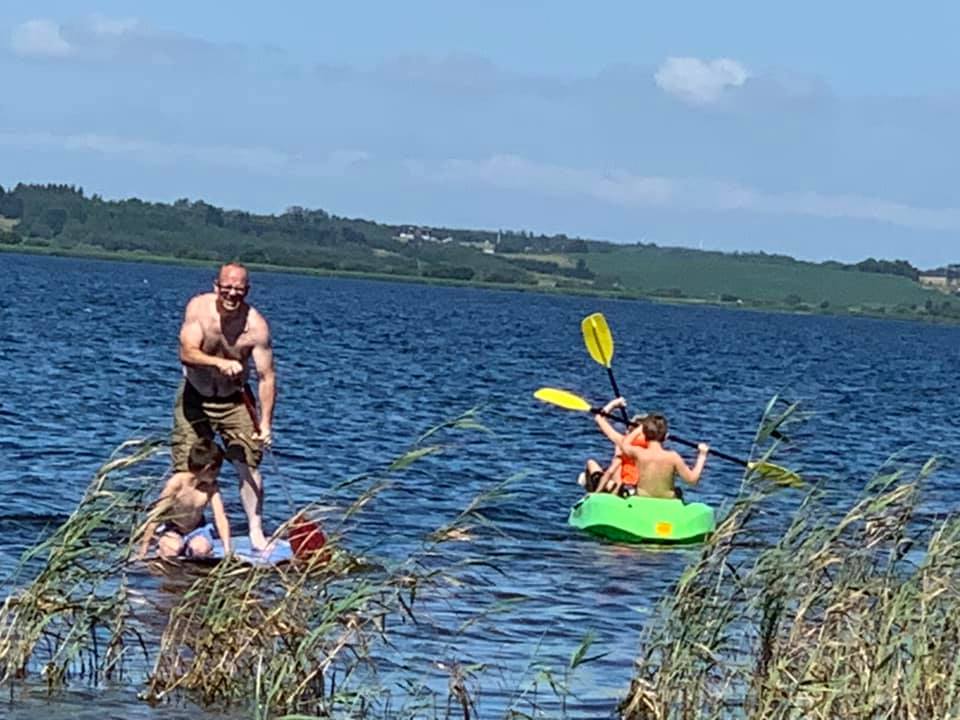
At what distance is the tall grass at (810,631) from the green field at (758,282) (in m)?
139

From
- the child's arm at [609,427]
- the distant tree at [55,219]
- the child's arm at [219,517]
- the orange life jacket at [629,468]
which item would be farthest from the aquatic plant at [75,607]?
the distant tree at [55,219]

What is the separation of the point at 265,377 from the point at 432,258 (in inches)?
6164

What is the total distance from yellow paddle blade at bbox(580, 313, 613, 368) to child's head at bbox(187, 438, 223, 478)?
7711 mm

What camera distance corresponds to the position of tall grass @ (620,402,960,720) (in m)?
8.10

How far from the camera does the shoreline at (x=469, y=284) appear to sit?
485 feet

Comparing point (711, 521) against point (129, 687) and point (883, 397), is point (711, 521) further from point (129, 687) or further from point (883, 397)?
point (883, 397)

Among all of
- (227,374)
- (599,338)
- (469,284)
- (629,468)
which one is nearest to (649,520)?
(629,468)

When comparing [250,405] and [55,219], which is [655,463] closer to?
[250,405]

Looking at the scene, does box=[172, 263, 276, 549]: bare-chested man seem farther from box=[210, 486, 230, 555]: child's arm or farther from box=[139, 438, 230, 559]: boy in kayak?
box=[210, 486, 230, 555]: child's arm

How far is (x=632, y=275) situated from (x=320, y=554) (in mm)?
149436

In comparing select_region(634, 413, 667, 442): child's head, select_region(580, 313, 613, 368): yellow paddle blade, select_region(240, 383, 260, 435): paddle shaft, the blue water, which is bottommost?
the blue water

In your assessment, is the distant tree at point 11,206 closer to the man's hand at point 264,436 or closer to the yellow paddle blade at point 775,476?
the man's hand at point 264,436

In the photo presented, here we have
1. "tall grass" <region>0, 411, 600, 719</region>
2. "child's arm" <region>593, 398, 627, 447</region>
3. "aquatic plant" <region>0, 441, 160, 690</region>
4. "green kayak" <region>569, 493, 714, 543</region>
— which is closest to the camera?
"tall grass" <region>0, 411, 600, 719</region>

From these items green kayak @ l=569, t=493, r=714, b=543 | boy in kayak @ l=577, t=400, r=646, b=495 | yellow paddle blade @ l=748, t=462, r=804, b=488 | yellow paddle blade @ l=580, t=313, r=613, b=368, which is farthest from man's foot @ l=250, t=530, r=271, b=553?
yellow paddle blade @ l=580, t=313, r=613, b=368
